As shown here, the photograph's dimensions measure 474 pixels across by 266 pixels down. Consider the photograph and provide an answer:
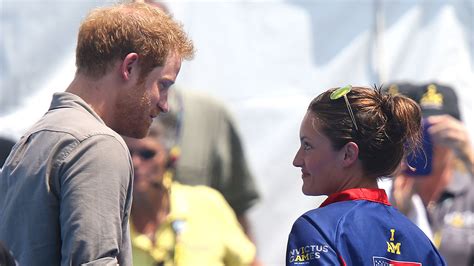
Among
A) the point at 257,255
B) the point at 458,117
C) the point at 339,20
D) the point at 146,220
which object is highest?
the point at 339,20

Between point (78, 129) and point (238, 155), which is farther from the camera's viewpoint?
point (238, 155)

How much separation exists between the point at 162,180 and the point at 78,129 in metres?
1.81

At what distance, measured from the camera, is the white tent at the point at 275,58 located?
4328 mm

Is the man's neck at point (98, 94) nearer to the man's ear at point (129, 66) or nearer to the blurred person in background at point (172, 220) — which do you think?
the man's ear at point (129, 66)

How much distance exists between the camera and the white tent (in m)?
4.33

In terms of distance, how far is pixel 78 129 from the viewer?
221 centimetres

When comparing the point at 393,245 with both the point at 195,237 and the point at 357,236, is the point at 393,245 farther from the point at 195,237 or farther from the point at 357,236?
the point at 195,237

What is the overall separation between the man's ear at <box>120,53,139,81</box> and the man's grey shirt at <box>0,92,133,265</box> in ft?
0.43

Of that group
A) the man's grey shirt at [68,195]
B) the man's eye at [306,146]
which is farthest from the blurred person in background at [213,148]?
the man's grey shirt at [68,195]

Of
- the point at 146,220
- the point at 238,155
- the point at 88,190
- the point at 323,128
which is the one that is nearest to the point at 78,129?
the point at 88,190

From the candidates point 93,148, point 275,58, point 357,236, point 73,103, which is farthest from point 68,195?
point 275,58

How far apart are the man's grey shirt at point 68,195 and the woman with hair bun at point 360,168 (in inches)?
17.9

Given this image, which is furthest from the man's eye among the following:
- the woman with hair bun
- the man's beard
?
the man's beard

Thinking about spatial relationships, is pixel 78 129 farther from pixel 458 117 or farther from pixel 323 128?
pixel 458 117
